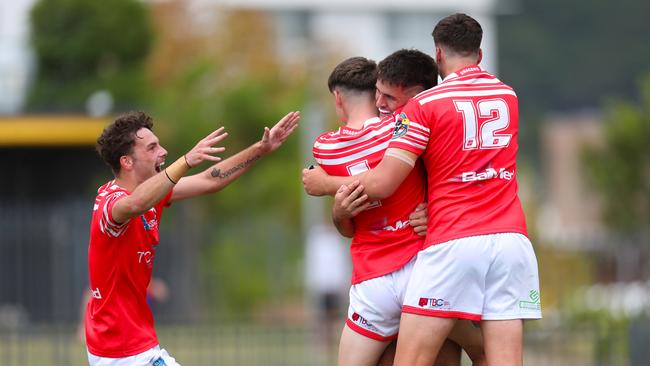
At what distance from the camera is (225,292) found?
23953 mm

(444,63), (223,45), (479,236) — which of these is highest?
(223,45)

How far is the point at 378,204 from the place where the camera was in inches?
287

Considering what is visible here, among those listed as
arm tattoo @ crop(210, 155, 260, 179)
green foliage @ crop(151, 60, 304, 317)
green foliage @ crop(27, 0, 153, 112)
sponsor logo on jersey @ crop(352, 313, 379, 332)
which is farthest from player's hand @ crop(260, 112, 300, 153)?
green foliage @ crop(27, 0, 153, 112)

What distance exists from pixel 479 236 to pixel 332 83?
4.15 ft

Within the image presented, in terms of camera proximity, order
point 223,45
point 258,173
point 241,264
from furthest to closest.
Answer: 1. point 223,45
2. point 258,173
3. point 241,264

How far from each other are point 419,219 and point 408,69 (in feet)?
2.81

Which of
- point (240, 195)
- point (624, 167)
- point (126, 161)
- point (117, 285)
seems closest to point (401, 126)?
point (126, 161)

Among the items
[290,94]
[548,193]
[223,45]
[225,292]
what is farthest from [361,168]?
[548,193]

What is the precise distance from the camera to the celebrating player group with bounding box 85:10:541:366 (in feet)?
22.9

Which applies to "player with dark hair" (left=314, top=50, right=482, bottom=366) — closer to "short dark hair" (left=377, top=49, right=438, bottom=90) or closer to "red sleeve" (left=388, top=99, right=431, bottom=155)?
"short dark hair" (left=377, top=49, right=438, bottom=90)

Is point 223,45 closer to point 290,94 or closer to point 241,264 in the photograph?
point 290,94

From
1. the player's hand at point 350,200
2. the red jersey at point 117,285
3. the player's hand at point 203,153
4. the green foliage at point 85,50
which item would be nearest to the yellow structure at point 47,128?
the green foliage at point 85,50

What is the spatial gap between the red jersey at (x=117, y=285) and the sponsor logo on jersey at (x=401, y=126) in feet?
4.83

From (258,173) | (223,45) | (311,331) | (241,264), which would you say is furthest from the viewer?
(223,45)
